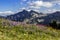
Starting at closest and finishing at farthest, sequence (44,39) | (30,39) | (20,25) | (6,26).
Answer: (30,39) < (44,39) < (6,26) < (20,25)

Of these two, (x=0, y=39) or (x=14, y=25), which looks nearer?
(x=0, y=39)

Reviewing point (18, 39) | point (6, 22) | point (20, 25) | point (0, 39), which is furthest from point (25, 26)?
point (0, 39)

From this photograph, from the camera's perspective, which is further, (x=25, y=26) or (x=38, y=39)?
(x=25, y=26)

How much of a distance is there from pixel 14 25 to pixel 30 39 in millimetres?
6197

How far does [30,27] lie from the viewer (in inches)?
900

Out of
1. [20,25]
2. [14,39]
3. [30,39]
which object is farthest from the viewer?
[20,25]

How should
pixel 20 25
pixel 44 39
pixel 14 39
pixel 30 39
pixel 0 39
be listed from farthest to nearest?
pixel 20 25 < pixel 44 39 < pixel 30 39 < pixel 14 39 < pixel 0 39

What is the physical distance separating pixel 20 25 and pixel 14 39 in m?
7.19

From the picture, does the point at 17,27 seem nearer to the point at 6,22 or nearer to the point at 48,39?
the point at 6,22

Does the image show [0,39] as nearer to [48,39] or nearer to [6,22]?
[48,39]

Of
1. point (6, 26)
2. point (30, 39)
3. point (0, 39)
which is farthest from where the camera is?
point (6, 26)

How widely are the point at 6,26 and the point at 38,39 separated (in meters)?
5.19

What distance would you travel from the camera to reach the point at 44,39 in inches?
677

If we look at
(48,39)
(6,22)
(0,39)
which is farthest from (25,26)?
(0,39)
